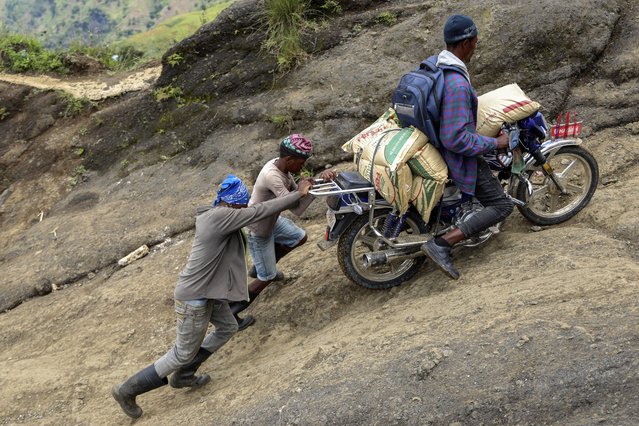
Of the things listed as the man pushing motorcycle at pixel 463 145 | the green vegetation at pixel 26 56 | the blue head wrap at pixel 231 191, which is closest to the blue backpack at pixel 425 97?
the man pushing motorcycle at pixel 463 145

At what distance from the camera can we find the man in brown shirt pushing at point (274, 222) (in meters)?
4.73

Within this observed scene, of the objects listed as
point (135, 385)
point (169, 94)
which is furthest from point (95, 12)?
point (135, 385)

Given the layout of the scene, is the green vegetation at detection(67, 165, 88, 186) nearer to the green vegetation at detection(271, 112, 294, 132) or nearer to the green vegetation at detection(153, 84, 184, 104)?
the green vegetation at detection(153, 84, 184, 104)

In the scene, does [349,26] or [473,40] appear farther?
[349,26]

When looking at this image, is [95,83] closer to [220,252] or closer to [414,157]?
[220,252]

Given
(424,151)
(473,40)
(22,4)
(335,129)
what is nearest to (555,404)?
(424,151)

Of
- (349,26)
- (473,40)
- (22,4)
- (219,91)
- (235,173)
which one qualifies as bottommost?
(22,4)

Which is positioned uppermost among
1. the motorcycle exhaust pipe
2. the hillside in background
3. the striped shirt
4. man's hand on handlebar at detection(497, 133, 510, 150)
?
the striped shirt

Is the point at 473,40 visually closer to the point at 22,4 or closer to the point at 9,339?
the point at 9,339

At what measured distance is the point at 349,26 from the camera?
9227mm

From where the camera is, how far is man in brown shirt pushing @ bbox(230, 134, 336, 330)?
473 cm

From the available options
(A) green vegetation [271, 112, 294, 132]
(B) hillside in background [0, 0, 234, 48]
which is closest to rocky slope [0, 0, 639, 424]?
(A) green vegetation [271, 112, 294, 132]

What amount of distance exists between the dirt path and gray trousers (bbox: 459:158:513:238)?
7.97m

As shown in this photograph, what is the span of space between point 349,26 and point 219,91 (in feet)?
7.80
